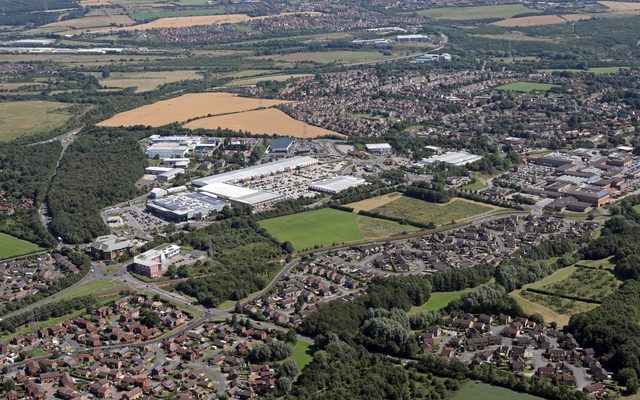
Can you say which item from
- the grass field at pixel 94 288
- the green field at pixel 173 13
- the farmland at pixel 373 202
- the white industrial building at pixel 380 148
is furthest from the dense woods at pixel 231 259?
the green field at pixel 173 13

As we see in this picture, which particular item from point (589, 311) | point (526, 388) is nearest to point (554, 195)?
point (589, 311)

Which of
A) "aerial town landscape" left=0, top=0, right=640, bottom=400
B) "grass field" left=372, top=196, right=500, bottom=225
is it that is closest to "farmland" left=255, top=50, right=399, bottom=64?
"aerial town landscape" left=0, top=0, right=640, bottom=400

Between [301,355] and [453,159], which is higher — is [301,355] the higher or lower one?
the higher one

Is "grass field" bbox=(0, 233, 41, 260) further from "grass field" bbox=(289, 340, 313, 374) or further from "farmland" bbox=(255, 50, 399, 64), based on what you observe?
"farmland" bbox=(255, 50, 399, 64)

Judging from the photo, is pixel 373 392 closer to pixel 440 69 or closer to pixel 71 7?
pixel 440 69

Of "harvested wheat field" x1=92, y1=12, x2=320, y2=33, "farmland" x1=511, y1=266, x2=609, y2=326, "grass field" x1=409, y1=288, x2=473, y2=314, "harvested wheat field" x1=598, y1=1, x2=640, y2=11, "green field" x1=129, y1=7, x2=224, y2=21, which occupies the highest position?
"harvested wheat field" x1=598, y1=1, x2=640, y2=11

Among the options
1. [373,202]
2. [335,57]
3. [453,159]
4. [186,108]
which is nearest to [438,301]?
[373,202]

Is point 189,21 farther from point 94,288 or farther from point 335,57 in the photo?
point 94,288
